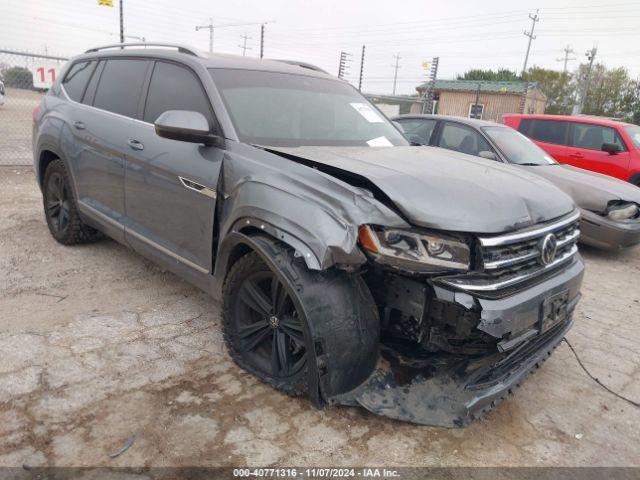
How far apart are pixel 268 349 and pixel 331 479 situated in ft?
2.73

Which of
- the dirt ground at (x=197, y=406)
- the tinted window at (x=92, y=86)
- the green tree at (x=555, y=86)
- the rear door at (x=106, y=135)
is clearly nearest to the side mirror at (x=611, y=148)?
the dirt ground at (x=197, y=406)

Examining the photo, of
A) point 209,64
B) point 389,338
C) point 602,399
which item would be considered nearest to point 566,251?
point 602,399

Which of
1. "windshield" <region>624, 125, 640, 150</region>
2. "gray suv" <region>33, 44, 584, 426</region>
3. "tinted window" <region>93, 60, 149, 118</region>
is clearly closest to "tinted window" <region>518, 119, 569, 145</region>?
"windshield" <region>624, 125, 640, 150</region>

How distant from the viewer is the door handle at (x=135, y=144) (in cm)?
338

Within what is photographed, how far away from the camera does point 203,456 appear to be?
7.04ft

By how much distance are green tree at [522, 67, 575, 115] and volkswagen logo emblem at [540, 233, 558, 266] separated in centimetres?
5068

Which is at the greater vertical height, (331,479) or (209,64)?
(209,64)

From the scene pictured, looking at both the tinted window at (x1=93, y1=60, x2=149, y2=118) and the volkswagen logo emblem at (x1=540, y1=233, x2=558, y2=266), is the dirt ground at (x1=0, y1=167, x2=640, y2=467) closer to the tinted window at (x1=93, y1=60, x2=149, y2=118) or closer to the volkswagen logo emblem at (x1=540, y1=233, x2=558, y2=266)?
the volkswagen logo emblem at (x1=540, y1=233, x2=558, y2=266)

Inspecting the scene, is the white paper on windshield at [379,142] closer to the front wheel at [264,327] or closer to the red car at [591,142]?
the front wheel at [264,327]

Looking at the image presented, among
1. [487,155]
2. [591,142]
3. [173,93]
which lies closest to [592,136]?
[591,142]

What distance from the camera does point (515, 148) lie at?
6.40m

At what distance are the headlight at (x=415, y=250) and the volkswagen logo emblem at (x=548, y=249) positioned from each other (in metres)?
0.53

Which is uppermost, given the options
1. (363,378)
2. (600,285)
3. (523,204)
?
(523,204)

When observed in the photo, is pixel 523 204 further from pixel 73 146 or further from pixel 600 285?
pixel 73 146
